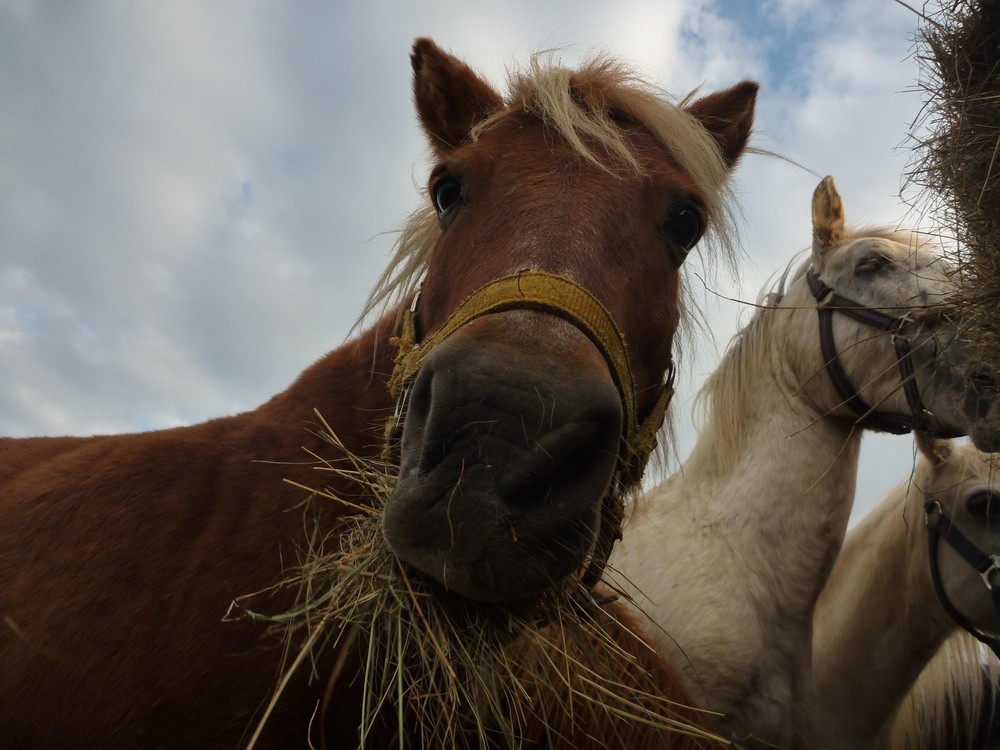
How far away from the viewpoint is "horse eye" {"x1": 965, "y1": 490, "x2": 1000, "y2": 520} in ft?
11.6

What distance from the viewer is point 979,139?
208 centimetres

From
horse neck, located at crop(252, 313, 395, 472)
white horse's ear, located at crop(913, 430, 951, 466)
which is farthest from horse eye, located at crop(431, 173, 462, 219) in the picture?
white horse's ear, located at crop(913, 430, 951, 466)

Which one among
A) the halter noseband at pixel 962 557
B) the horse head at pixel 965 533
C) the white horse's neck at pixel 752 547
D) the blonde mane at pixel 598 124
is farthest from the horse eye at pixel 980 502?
the blonde mane at pixel 598 124

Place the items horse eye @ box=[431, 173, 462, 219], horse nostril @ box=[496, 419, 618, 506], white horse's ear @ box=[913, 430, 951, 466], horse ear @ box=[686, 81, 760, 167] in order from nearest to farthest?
horse nostril @ box=[496, 419, 618, 506] < horse eye @ box=[431, 173, 462, 219] < horse ear @ box=[686, 81, 760, 167] < white horse's ear @ box=[913, 430, 951, 466]

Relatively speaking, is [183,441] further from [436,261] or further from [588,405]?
[588,405]

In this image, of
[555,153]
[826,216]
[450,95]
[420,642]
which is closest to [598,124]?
[555,153]

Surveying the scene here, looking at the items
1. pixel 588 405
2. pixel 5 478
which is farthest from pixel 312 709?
pixel 5 478

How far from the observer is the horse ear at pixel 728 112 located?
282 centimetres

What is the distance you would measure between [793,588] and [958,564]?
2.61ft

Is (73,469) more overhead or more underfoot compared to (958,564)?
more overhead

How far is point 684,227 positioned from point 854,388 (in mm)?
2025

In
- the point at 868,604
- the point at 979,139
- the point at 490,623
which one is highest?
the point at 979,139

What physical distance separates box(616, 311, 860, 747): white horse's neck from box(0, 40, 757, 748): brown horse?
1.55m

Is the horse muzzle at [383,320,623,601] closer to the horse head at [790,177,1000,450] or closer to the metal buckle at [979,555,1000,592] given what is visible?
the horse head at [790,177,1000,450]
